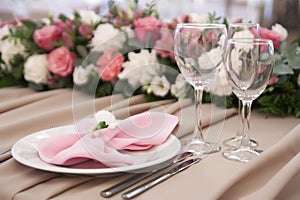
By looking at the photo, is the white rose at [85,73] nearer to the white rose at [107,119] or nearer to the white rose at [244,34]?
the white rose at [107,119]

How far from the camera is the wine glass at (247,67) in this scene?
76 centimetres

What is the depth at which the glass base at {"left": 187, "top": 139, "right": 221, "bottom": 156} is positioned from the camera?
2.67ft

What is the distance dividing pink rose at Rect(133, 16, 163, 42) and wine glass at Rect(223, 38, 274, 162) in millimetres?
306

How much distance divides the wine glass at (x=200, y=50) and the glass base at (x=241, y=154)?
0.03 meters

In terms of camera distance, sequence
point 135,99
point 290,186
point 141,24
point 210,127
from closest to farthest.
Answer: point 290,186 → point 210,127 → point 135,99 → point 141,24

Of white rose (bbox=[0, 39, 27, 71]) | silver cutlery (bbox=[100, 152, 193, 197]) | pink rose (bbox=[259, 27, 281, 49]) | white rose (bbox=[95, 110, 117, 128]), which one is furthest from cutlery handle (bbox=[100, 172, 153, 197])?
white rose (bbox=[0, 39, 27, 71])

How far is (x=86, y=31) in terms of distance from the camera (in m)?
1.32

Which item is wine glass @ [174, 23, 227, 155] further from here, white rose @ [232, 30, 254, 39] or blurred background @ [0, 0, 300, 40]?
blurred background @ [0, 0, 300, 40]

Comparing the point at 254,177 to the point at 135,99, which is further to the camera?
the point at 135,99

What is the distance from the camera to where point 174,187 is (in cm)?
67

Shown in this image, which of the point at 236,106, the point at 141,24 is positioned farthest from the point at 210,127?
the point at 141,24

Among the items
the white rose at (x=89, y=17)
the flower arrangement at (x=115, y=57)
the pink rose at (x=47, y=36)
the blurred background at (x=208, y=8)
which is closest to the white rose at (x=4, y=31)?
the flower arrangement at (x=115, y=57)

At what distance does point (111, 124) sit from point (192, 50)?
0.69ft

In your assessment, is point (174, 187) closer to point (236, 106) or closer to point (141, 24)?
point (236, 106)
